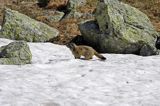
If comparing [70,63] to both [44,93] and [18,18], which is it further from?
[18,18]

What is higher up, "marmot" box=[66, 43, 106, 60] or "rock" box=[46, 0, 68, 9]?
"rock" box=[46, 0, 68, 9]

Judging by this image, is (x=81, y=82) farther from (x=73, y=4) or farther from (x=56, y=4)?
(x=56, y=4)

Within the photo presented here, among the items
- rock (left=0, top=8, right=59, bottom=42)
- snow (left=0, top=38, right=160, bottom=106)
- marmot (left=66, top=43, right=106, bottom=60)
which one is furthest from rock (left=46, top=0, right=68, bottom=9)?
marmot (left=66, top=43, right=106, bottom=60)

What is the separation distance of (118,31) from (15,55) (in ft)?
17.3

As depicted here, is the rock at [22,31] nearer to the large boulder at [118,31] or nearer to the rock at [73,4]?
the large boulder at [118,31]

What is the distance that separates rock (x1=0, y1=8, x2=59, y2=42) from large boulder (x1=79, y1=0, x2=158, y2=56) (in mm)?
1899

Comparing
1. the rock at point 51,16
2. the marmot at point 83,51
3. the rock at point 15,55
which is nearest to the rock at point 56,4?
the rock at point 51,16

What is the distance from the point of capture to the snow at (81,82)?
12.8 m

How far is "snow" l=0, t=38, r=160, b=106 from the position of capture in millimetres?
12789

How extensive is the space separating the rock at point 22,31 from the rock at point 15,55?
14.3 ft

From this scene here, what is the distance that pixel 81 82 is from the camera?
14.7 meters

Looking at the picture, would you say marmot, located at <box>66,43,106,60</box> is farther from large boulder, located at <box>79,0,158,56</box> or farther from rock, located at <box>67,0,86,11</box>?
rock, located at <box>67,0,86,11</box>

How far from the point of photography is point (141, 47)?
20.1 metres

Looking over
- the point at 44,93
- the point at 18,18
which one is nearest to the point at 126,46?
the point at 18,18
